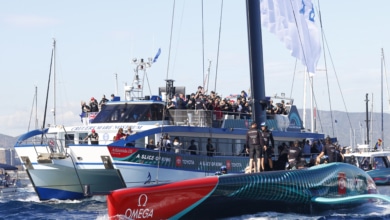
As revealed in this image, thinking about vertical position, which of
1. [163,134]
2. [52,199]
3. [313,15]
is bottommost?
[52,199]

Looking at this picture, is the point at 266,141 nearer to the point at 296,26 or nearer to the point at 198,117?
the point at 296,26

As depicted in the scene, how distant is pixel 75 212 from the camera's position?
2623 centimetres

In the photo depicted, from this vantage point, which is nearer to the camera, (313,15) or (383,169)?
(313,15)

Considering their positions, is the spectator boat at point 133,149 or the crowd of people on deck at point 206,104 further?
the crowd of people on deck at point 206,104

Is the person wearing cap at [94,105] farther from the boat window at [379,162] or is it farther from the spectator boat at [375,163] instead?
the boat window at [379,162]

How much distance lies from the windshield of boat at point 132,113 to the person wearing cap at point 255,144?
10.9 m

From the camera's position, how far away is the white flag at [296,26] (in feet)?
84.2

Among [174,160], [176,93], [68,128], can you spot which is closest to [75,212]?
[174,160]

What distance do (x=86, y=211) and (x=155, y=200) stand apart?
8394mm

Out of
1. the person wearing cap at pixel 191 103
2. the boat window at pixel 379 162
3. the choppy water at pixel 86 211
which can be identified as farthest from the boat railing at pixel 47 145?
the boat window at pixel 379 162

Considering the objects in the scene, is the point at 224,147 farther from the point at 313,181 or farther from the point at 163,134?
the point at 313,181

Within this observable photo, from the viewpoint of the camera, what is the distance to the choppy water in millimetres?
21359

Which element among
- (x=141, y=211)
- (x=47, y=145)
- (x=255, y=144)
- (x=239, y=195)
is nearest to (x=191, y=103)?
(x=47, y=145)

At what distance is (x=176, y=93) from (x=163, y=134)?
4.34 metres
